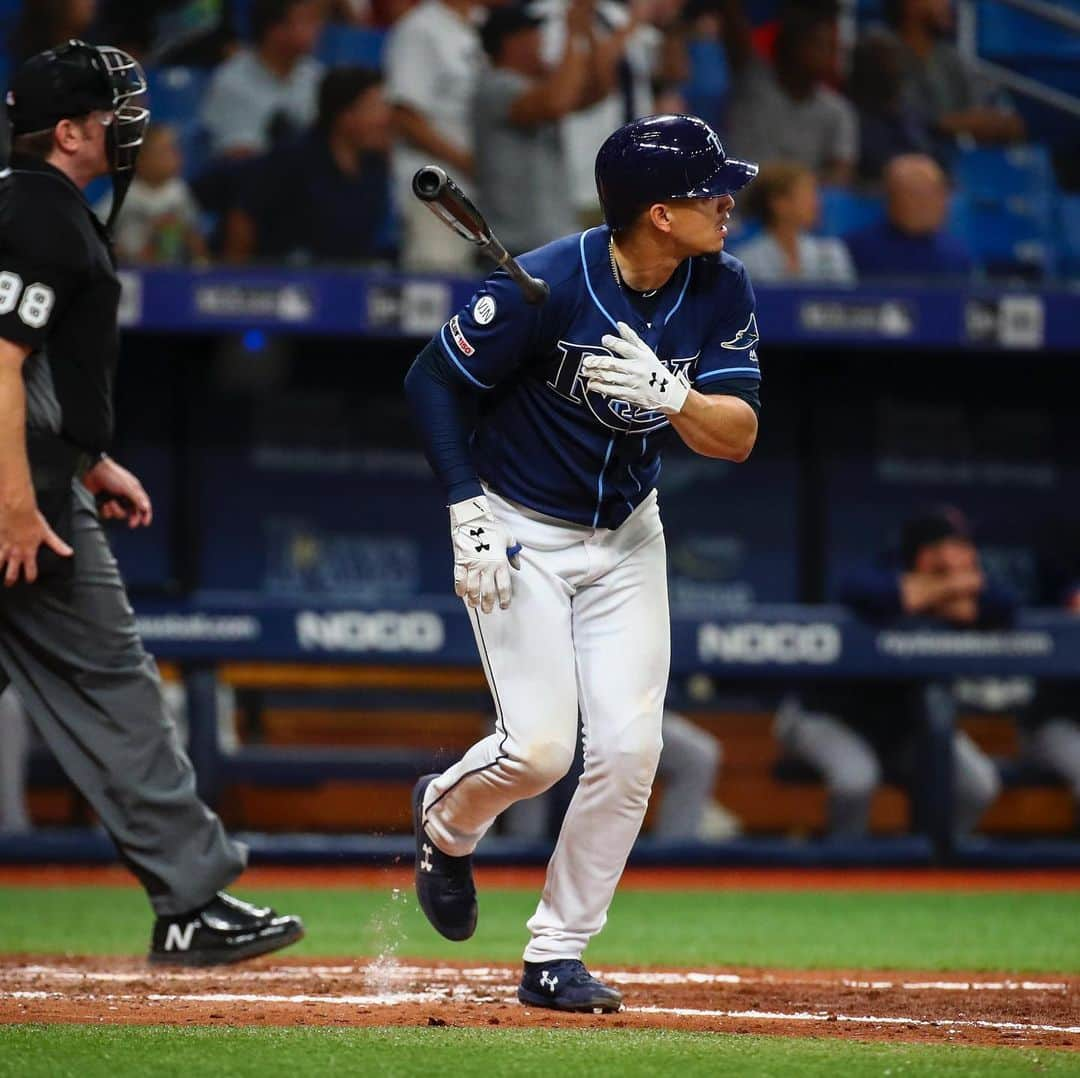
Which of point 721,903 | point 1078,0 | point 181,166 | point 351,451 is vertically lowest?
point 721,903

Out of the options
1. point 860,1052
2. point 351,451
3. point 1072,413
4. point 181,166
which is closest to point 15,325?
point 860,1052

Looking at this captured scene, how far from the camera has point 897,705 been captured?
24.5 ft

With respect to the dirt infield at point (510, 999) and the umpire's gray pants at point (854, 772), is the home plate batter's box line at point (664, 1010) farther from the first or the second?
the umpire's gray pants at point (854, 772)

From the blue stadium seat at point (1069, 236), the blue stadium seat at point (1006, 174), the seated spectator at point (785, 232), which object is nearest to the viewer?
the seated spectator at point (785, 232)

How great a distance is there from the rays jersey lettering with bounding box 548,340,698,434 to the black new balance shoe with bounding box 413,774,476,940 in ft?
2.65

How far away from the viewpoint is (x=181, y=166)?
773 cm

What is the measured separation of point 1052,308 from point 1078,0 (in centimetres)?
261

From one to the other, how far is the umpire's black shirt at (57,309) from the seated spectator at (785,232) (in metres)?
4.43

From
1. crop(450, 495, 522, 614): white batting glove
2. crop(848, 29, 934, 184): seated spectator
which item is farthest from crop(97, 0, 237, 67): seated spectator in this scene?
crop(450, 495, 522, 614): white batting glove

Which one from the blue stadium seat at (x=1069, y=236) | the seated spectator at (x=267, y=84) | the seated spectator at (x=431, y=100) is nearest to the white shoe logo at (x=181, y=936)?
the seated spectator at (x=431, y=100)

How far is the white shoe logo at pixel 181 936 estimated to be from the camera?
392cm

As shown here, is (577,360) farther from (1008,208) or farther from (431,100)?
(1008,208)

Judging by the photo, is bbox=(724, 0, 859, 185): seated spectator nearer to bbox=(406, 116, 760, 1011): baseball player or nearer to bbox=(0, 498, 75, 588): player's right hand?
bbox=(406, 116, 760, 1011): baseball player

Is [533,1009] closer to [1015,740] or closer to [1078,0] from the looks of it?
[1015,740]
